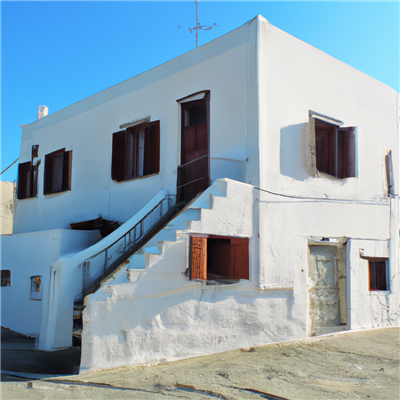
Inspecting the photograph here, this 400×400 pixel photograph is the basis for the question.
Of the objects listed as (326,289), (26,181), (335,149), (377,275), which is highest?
(335,149)

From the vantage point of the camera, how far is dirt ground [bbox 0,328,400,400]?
557 cm

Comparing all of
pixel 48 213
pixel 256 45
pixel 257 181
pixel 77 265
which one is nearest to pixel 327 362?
pixel 257 181

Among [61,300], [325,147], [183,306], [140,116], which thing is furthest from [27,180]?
[325,147]

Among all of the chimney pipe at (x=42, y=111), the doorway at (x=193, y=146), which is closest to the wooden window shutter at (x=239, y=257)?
the doorway at (x=193, y=146)

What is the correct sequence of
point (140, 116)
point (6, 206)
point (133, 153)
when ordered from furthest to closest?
point (6, 206) < point (133, 153) < point (140, 116)

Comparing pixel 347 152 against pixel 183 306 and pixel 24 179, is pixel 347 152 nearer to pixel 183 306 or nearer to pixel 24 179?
pixel 183 306

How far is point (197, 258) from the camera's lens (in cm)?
669

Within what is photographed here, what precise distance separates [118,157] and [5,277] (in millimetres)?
3909

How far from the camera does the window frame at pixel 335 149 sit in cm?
886

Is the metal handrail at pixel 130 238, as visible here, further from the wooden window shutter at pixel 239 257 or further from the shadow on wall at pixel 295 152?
the shadow on wall at pixel 295 152

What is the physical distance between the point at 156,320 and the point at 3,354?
3.40m

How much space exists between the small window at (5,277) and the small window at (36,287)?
1114 millimetres

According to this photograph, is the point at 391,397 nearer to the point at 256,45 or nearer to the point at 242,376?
the point at 242,376

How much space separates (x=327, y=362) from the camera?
689cm
